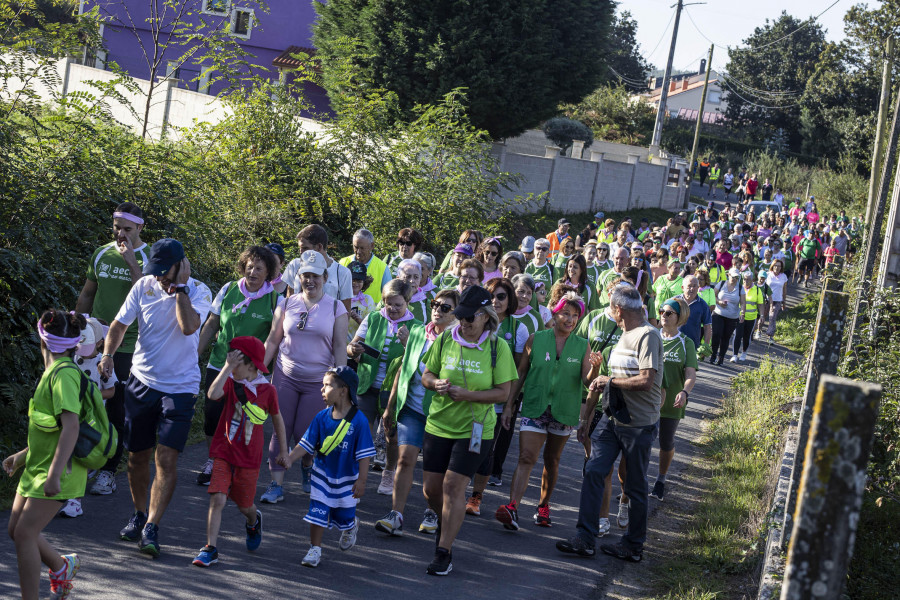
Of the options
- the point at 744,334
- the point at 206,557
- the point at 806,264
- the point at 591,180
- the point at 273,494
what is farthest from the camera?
the point at 591,180

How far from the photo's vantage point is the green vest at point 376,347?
7.77 m

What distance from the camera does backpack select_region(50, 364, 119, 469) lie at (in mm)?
5117

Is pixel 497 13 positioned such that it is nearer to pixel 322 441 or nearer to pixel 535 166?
pixel 535 166

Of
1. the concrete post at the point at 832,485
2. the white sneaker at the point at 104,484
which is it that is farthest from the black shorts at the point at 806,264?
the concrete post at the point at 832,485

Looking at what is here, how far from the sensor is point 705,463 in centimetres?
1021

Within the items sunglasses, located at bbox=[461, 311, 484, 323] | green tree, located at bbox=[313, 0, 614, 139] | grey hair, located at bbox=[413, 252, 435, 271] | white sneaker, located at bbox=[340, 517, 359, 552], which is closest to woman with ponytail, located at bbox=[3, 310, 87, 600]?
white sneaker, located at bbox=[340, 517, 359, 552]

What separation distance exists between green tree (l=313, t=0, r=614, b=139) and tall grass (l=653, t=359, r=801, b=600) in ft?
47.0

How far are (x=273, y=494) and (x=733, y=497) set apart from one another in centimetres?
407

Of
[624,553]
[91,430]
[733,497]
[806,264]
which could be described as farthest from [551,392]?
[806,264]

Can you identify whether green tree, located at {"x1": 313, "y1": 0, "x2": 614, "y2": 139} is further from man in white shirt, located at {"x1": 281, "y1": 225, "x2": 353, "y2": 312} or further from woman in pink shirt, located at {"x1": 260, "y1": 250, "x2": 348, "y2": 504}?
woman in pink shirt, located at {"x1": 260, "y1": 250, "x2": 348, "y2": 504}

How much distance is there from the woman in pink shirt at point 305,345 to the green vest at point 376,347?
0.54 m

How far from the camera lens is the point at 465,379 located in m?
6.46

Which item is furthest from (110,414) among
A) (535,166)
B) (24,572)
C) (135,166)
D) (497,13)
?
(535,166)

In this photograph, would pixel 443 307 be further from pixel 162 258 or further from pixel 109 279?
pixel 109 279
